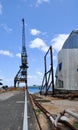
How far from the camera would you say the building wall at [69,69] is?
6044 centimetres

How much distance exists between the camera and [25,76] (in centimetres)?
13512

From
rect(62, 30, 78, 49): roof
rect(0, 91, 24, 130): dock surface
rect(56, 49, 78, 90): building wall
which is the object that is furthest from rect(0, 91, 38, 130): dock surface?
rect(62, 30, 78, 49): roof

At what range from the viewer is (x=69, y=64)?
61.1m

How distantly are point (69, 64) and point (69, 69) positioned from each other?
2.91ft

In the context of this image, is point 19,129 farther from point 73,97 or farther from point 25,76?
point 25,76

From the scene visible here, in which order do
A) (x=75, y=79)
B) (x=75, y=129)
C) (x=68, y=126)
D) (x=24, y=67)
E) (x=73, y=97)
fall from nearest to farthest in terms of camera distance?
(x=75, y=129) < (x=68, y=126) < (x=73, y=97) < (x=75, y=79) < (x=24, y=67)

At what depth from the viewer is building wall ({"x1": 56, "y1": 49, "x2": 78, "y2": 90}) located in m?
60.4

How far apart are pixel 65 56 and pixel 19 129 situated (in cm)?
4887

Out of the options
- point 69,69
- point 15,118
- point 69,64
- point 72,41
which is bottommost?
point 15,118

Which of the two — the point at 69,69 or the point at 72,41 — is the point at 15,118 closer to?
the point at 69,69

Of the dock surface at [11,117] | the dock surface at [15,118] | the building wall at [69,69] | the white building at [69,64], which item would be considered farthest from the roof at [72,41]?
the dock surface at [15,118]

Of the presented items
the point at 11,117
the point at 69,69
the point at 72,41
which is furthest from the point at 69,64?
the point at 11,117

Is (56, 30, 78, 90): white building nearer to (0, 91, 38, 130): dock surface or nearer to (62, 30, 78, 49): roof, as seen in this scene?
(62, 30, 78, 49): roof

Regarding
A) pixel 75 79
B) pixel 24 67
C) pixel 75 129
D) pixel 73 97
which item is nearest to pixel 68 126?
pixel 75 129
